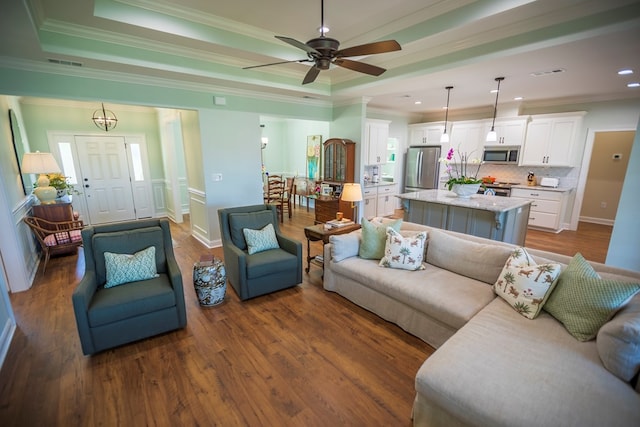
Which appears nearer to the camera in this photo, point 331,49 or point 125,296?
point 331,49

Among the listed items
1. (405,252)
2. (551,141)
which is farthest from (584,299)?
(551,141)

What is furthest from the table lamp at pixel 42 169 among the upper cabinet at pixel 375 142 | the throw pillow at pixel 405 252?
the upper cabinet at pixel 375 142

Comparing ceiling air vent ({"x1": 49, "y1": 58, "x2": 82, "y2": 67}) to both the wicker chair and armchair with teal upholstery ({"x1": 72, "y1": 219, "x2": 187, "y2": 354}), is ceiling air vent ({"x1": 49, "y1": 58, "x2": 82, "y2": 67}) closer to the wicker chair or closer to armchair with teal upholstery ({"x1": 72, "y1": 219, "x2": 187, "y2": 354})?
armchair with teal upholstery ({"x1": 72, "y1": 219, "x2": 187, "y2": 354})

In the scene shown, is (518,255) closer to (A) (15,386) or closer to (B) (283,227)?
(A) (15,386)

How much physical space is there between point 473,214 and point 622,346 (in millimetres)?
2886

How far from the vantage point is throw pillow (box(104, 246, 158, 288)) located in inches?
103

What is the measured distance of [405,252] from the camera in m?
2.86

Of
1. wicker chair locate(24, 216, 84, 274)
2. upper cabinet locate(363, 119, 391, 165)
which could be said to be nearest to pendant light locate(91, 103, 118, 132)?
wicker chair locate(24, 216, 84, 274)

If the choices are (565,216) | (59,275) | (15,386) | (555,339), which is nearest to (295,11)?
(555,339)

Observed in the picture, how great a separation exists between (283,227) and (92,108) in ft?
16.2

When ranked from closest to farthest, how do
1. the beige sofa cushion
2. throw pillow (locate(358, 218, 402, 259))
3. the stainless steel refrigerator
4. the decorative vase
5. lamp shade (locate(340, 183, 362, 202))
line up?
the beige sofa cushion
throw pillow (locate(358, 218, 402, 259))
lamp shade (locate(340, 183, 362, 202))
the decorative vase
the stainless steel refrigerator

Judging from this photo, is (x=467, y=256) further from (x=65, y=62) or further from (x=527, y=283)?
(x=65, y=62)

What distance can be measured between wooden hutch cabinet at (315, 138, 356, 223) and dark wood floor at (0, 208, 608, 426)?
9.93 ft

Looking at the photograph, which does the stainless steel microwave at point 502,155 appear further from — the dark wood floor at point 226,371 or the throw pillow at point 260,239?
the throw pillow at point 260,239
